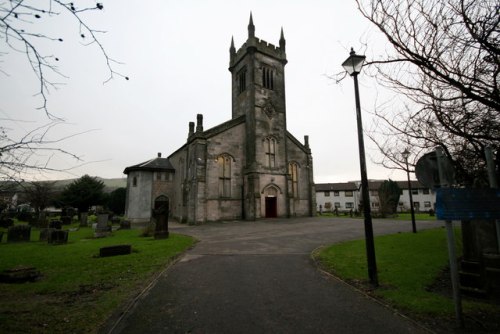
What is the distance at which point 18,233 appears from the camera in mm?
14328

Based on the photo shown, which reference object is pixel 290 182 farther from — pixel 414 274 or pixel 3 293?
pixel 3 293

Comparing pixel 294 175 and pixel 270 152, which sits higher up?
pixel 270 152

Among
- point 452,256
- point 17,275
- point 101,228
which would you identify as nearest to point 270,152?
point 101,228

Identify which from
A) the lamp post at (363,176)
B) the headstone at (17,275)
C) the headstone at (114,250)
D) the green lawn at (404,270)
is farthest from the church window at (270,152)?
the headstone at (17,275)

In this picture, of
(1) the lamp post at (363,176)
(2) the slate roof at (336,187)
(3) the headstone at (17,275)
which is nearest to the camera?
(1) the lamp post at (363,176)

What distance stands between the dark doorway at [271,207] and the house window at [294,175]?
3.42 metres

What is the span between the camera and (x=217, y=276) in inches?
272

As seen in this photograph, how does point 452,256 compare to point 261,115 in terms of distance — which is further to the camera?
point 261,115

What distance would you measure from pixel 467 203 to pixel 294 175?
87.0ft

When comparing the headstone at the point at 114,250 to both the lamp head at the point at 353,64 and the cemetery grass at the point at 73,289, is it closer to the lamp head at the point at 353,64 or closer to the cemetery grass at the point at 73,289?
the cemetery grass at the point at 73,289

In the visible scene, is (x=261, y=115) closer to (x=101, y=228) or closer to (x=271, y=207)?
(x=271, y=207)

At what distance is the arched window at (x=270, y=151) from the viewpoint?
28344 millimetres

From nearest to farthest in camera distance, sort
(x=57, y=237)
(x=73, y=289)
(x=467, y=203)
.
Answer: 1. (x=467, y=203)
2. (x=73, y=289)
3. (x=57, y=237)

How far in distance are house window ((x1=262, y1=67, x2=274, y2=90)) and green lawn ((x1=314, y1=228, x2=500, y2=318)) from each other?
2291 cm
